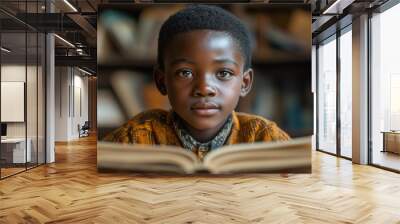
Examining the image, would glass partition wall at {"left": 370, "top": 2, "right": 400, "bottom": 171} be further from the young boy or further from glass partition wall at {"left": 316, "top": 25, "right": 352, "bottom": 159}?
the young boy

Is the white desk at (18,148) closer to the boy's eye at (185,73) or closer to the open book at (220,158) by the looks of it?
the open book at (220,158)

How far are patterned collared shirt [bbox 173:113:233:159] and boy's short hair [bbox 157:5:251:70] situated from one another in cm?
102

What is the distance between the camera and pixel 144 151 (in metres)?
6.52

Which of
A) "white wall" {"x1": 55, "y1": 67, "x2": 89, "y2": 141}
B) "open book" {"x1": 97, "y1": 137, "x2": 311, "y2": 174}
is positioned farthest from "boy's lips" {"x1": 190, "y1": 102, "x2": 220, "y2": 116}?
"white wall" {"x1": 55, "y1": 67, "x2": 89, "y2": 141}

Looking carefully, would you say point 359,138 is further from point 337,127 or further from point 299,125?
point 299,125

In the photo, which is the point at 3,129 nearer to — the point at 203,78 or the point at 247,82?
the point at 203,78

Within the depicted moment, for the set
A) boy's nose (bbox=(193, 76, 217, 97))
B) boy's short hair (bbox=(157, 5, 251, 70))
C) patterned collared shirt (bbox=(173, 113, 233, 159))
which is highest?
boy's short hair (bbox=(157, 5, 251, 70))

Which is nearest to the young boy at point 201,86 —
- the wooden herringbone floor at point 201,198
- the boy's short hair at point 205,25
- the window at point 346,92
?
the boy's short hair at point 205,25

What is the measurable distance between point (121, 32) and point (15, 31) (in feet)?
6.39

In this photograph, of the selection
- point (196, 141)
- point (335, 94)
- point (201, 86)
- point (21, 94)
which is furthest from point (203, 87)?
point (335, 94)

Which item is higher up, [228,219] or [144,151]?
[144,151]

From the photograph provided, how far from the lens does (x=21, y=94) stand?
24.1 feet

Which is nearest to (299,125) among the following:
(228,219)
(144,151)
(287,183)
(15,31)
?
(287,183)

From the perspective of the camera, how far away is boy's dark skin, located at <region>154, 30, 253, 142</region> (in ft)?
20.3
